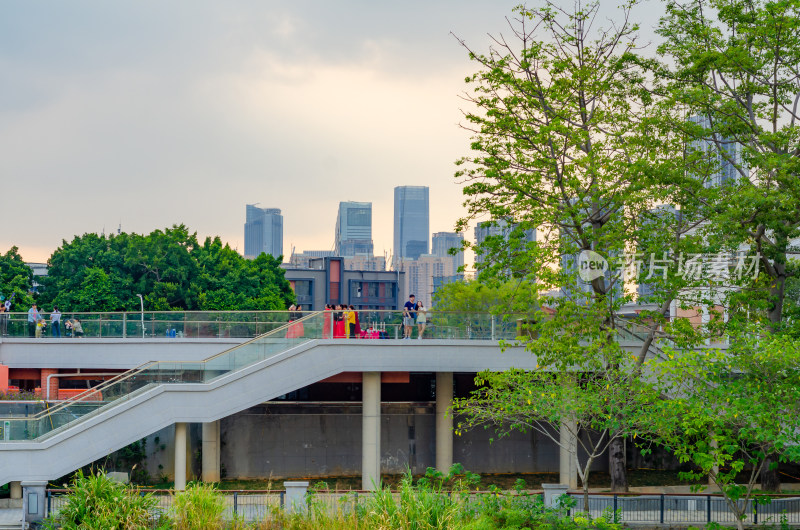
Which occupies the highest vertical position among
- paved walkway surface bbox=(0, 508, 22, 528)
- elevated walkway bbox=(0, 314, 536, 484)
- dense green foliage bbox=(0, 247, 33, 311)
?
dense green foliage bbox=(0, 247, 33, 311)

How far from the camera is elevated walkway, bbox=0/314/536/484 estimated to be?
24156 millimetres

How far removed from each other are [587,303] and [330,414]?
12130 mm

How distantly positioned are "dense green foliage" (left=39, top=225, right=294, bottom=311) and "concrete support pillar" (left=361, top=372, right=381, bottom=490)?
25.7 metres

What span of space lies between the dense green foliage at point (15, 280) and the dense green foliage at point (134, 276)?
176 cm

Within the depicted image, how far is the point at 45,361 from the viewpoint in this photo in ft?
104

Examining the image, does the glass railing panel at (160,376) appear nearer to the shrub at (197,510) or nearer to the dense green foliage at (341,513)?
the dense green foliage at (341,513)

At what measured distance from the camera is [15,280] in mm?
47969

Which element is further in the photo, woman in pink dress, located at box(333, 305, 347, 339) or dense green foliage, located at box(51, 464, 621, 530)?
woman in pink dress, located at box(333, 305, 347, 339)

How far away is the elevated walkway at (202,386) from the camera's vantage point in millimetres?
24156

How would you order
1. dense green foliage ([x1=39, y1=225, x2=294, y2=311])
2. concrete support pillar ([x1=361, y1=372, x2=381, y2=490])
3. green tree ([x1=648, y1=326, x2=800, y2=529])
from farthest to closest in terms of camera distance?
dense green foliage ([x1=39, y1=225, x2=294, y2=311])
concrete support pillar ([x1=361, y1=372, x2=381, y2=490])
green tree ([x1=648, y1=326, x2=800, y2=529])

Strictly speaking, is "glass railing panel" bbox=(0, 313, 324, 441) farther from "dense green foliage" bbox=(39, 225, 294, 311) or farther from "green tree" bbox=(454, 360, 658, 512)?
"dense green foliage" bbox=(39, 225, 294, 311)

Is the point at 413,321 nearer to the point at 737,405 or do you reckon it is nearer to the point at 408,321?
the point at 408,321

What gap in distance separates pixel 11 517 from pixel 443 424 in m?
14.5

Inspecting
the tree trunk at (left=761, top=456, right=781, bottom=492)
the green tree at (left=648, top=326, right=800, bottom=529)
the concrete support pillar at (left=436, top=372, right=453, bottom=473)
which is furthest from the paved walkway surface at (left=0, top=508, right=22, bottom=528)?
the tree trunk at (left=761, top=456, right=781, bottom=492)
